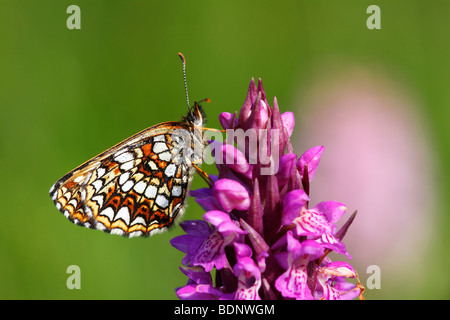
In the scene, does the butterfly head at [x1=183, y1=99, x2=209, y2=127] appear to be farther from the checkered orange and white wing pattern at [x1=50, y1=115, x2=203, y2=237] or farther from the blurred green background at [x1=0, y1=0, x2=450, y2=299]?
the blurred green background at [x1=0, y1=0, x2=450, y2=299]

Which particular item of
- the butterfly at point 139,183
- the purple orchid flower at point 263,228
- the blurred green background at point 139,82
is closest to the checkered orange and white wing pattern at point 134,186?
the butterfly at point 139,183

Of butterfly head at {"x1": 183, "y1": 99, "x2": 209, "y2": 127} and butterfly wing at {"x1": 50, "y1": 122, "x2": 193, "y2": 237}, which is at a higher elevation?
butterfly head at {"x1": 183, "y1": 99, "x2": 209, "y2": 127}

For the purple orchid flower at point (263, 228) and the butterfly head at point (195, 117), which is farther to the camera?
the butterfly head at point (195, 117)

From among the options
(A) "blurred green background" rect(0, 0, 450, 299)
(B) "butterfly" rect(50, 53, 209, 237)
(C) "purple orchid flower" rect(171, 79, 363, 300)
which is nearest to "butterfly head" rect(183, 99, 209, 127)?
(B) "butterfly" rect(50, 53, 209, 237)

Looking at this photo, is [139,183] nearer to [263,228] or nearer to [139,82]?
[263,228]

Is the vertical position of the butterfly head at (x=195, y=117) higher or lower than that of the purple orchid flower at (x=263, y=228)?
higher

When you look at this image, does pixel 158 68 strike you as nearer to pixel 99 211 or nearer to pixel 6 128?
pixel 6 128

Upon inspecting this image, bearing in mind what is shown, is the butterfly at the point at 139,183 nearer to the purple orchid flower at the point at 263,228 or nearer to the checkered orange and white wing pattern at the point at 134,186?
the checkered orange and white wing pattern at the point at 134,186
